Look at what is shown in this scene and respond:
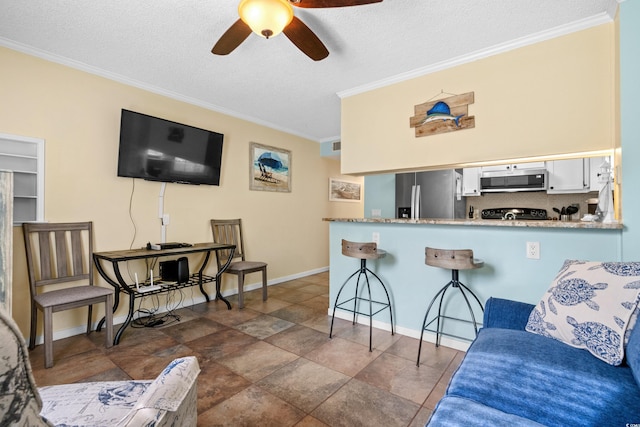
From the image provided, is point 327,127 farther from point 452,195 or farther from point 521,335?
point 521,335

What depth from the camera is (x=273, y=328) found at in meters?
3.01

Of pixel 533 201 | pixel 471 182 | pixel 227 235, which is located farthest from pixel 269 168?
pixel 533 201

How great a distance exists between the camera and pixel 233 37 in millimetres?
2074

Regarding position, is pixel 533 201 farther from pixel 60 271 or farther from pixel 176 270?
pixel 60 271

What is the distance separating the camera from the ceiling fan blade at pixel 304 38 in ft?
6.40

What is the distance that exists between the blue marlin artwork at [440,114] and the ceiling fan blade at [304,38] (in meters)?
1.25

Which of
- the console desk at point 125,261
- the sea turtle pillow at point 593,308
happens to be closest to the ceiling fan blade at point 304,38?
the sea turtle pillow at point 593,308

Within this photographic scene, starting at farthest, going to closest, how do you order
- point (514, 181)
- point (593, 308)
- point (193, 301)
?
point (514, 181) < point (193, 301) < point (593, 308)

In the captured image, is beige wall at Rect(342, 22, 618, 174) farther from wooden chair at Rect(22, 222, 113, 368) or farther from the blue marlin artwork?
wooden chair at Rect(22, 222, 113, 368)

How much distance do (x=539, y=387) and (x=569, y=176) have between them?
3.48 m

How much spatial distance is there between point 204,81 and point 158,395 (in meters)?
3.17

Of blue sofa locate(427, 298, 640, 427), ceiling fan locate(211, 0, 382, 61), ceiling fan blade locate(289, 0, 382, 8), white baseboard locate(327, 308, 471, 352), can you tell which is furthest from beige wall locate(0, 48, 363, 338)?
blue sofa locate(427, 298, 640, 427)

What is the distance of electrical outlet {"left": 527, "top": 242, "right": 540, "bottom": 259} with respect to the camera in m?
2.23

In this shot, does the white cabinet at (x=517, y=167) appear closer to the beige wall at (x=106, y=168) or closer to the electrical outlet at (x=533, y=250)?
the electrical outlet at (x=533, y=250)
